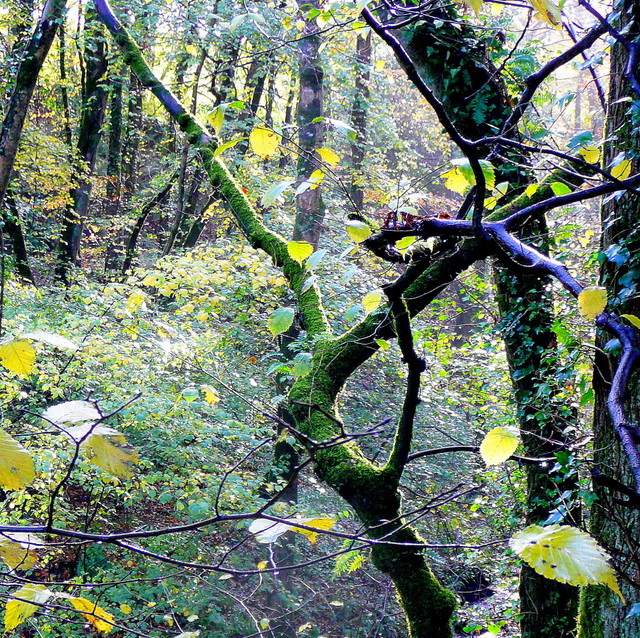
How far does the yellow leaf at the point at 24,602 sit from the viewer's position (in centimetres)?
85

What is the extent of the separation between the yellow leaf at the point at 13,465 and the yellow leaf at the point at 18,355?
96 millimetres

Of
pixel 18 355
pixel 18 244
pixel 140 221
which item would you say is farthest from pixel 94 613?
pixel 140 221

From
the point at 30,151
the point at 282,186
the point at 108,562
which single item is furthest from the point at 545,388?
the point at 30,151

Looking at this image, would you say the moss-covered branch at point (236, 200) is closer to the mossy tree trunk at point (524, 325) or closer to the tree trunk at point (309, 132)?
the mossy tree trunk at point (524, 325)

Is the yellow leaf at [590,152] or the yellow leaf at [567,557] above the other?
the yellow leaf at [590,152]

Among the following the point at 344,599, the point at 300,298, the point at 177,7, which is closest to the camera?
the point at 300,298

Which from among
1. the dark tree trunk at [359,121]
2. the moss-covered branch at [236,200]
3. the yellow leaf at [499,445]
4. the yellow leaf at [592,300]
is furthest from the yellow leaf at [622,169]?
the dark tree trunk at [359,121]

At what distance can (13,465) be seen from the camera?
0.78 meters

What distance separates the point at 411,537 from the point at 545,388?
3.41 feet

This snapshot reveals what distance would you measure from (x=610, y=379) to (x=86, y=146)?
1093cm

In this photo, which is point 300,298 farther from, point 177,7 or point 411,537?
point 177,7

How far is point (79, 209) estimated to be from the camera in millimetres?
10570

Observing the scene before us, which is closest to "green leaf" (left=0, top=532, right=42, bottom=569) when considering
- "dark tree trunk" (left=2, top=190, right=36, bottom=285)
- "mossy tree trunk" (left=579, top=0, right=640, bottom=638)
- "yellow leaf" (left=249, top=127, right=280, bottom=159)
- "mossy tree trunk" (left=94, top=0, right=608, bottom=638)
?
"yellow leaf" (left=249, top=127, right=280, bottom=159)

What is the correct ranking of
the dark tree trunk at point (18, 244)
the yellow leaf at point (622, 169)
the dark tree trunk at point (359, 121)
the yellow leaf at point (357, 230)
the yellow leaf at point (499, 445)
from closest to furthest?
the yellow leaf at point (499, 445) → the yellow leaf at point (357, 230) → the yellow leaf at point (622, 169) → the dark tree trunk at point (18, 244) → the dark tree trunk at point (359, 121)
